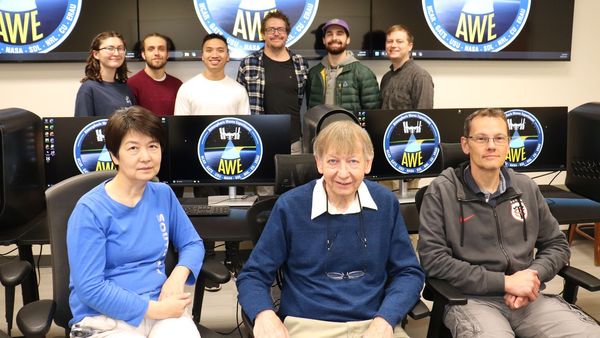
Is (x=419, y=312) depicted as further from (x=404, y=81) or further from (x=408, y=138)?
(x=404, y=81)

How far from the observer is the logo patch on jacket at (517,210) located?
7.41ft

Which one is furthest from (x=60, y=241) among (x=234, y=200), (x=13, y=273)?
(x=234, y=200)

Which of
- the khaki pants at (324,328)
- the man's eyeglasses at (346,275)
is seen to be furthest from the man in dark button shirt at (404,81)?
the khaki pants at (324,328)

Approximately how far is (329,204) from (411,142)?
139 centimetres

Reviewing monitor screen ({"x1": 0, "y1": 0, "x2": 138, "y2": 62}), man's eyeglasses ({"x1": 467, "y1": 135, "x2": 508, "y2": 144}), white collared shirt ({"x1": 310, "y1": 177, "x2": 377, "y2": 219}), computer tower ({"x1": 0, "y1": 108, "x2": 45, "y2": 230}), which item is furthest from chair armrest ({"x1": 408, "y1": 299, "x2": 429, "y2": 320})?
monitor screen ({"x1": 0, "y1": 0, "x2": 138, "y2": 62})

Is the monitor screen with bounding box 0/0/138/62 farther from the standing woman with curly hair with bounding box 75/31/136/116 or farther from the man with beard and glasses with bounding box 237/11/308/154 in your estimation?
the man with beard and glasses with bounding box 237/11/308/154

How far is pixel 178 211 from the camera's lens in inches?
82.4

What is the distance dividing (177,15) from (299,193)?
2.68 m

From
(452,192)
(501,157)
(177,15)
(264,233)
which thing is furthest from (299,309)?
(177,15)

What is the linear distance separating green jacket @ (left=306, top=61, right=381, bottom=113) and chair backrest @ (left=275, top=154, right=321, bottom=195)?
5.79 feet

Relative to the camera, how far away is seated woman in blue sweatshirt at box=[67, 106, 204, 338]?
5.94ft

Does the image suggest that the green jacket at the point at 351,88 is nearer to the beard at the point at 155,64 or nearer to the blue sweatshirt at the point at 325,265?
the beard at the point at 155,64

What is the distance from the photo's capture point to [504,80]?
4852 millimetres

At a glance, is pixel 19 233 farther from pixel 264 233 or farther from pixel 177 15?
pixel 177 15
